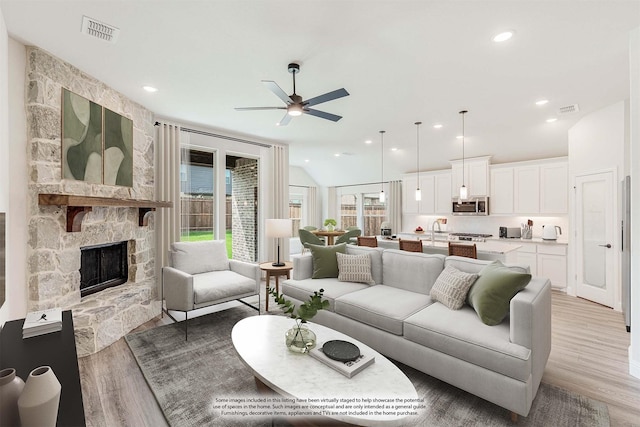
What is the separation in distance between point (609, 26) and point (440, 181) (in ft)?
14.6

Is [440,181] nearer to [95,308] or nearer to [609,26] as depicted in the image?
[609,26]

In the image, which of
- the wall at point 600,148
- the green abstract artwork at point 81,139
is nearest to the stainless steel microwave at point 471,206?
the wall at point 600,148

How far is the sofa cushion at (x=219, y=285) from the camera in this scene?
→ 10.3 feet

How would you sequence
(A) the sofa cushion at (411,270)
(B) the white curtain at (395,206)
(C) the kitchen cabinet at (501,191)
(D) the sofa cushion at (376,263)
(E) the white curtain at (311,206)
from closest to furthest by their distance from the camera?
(A) the sofa cushion at (411,270)
(D) the sofa cushion at (376,263)
(C) the kitchen cabinet at (501,191)
(B) the white curtain at (395,206)
(E) the white curtain at (311,206)

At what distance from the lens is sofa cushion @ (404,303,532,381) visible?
71.5 inches

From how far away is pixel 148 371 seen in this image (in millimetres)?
2389

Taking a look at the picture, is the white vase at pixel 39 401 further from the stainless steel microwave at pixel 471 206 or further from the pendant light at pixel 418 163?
the stainless steel microwave at pixel 471 206

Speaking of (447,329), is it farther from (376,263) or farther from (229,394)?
(229,394)

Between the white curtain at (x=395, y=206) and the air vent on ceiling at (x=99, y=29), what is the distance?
21.1 feet

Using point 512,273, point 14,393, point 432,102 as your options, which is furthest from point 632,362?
point 14,393

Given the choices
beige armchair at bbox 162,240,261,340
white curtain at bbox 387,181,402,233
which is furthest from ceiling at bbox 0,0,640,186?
white curtain at bbox 387,181,402,233

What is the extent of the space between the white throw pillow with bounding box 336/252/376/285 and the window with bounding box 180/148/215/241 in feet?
8.58

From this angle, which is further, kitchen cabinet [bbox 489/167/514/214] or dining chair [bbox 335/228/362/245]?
dining chair [bbox 335/228/362/245]

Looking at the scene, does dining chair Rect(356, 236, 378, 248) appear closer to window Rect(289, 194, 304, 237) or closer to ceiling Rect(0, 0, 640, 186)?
ceiling Rect(0, 0, 640, 186)
